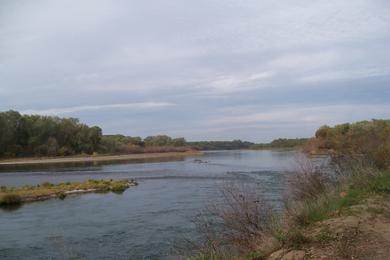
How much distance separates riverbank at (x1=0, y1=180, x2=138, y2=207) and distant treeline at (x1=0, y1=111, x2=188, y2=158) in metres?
66.7

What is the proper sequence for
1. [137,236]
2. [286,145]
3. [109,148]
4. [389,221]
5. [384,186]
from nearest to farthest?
[389,221] < [384,186] < [137,236] < [109,148] < [286,145]

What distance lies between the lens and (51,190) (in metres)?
36.3

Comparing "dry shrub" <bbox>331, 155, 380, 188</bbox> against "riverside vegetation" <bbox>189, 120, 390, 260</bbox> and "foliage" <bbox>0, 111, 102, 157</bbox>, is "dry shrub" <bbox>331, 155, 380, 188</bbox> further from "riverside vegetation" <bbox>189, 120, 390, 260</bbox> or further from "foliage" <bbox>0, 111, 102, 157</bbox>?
"foliage" <bbox>0, 111, 102, 157</bbox>

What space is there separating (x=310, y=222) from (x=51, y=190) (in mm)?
28950

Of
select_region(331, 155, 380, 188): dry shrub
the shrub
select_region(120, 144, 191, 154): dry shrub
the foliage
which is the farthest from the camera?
select_region(120, 144, 191, 154): dry shrub

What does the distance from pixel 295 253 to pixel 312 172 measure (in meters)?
9.62

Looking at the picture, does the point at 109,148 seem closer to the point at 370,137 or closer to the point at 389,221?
the point at 370,137

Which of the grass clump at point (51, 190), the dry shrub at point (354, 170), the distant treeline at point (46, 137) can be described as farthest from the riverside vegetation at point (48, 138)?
the dry shrub at point (354, 170)

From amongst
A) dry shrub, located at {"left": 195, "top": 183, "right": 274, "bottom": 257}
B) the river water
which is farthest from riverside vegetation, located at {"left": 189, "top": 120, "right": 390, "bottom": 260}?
the river water

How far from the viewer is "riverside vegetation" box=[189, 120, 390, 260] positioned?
8.66 m

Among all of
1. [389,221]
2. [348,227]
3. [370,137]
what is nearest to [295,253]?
[348,227]

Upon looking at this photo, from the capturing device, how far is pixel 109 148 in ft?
411

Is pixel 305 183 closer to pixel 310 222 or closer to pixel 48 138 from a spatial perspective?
pixel 310 222

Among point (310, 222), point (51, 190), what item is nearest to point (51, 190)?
point (51, 190)
